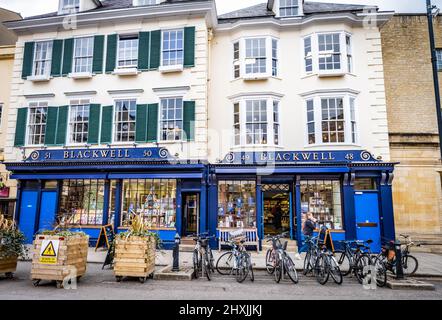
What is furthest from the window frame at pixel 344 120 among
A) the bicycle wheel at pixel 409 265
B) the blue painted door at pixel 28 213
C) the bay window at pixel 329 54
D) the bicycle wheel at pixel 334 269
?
the blue painted door at pixel 28 213

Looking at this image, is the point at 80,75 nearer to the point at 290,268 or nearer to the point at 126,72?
the point at 126,72

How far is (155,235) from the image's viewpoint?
27.6 feet

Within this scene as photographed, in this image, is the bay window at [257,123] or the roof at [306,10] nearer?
the bay window at [257,123]

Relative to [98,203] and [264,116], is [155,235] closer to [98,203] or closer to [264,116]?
[98,203]

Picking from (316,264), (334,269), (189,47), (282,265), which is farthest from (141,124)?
(334,269)

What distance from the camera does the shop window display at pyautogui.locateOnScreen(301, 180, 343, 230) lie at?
13.1m

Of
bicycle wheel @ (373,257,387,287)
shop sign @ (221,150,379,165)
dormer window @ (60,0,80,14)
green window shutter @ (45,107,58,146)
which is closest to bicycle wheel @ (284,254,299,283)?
bicycle wheel @ (373,257,387,287)

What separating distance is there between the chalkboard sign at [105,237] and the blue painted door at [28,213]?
13.9 feet

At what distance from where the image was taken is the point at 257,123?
45.9 ft

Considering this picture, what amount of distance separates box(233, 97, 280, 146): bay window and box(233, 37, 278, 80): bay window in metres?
1.34

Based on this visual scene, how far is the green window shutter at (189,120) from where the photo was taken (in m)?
13.6

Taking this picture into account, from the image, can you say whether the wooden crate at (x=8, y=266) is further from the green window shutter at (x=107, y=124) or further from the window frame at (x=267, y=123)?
the window frame at (x=267, y=123)

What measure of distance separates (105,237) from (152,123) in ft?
18.1

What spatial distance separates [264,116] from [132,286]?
9598mm
